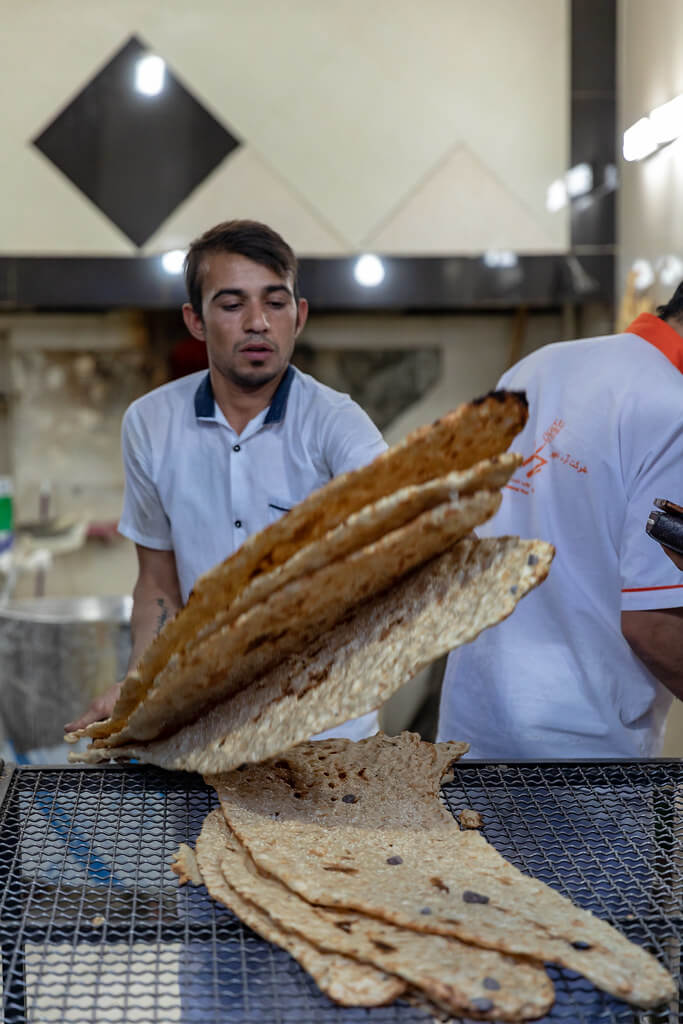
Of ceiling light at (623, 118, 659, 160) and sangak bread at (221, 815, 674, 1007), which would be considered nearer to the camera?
sangak bread at (221, 815, 674, 1007)

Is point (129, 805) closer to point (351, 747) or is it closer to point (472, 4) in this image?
point (351, 747)

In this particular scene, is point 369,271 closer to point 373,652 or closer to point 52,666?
point 52,666

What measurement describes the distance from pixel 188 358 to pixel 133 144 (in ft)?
2.29

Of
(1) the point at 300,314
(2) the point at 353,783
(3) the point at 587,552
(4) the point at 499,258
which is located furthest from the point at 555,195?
(2) the point at 353,783

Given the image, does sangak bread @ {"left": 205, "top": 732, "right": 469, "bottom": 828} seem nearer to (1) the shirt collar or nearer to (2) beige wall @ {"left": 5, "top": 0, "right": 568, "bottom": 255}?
(1) the shirt collar

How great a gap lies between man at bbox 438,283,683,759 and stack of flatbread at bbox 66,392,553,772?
1.59ft

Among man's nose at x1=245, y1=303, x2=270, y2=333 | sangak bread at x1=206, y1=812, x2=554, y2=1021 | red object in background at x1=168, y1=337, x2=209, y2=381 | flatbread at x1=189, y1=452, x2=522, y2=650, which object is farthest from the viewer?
red object in background at x1=168, y1=337, x2=209, y2=381

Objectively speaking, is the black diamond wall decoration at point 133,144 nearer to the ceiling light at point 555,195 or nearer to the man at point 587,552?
the ceiling light at point 555,195

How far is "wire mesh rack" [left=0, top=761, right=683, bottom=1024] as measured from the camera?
677mm

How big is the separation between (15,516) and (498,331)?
1855 millimetres

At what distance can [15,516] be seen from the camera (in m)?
3.71

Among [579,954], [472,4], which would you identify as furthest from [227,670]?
[472,4]

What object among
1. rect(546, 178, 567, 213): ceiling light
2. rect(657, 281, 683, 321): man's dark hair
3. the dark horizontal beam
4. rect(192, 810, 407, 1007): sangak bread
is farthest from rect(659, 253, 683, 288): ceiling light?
rect(192, 810, 407, 1007): sangak bread

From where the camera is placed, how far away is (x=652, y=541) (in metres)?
1.21
